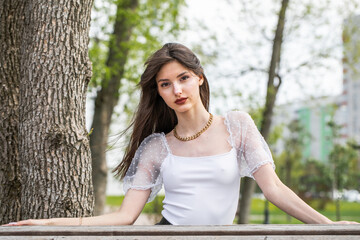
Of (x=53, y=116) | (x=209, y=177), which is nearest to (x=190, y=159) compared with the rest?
(x=209, y=177)

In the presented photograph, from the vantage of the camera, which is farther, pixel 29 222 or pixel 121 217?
pixel 121 217

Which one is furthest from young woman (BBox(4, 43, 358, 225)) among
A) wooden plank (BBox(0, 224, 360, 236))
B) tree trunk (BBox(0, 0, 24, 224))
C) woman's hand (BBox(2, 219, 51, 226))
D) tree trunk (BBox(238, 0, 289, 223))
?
tree trunk (BBox(238, 0, 289, 223))

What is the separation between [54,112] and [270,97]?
8.04 meters

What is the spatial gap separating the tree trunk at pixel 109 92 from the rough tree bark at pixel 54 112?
215 inches

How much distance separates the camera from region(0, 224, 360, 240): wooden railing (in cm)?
176

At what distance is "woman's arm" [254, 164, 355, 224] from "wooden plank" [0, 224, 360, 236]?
0.47m

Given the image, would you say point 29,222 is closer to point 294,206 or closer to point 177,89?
point 177,89

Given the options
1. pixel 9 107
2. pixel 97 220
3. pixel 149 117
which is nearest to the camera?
pixel 97 220

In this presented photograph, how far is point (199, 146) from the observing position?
293cm

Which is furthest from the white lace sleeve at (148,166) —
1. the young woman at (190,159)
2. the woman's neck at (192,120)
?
the woman's neck at (192,120)

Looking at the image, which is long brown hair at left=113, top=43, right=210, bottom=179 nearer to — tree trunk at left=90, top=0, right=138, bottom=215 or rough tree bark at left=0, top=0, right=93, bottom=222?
rough tree bark at left=0, top=0, right=93, bottom=222

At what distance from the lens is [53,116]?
2.97m

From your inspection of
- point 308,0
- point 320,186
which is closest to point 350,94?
point 320,186

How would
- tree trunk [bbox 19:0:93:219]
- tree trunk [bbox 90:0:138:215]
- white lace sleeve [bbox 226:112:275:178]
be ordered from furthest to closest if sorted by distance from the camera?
tree trunk [bbox 90:0:138:215] → tree trunk [bbox 19:0:93:219] → white lace sleeve [bbox 226:112:275:178]
